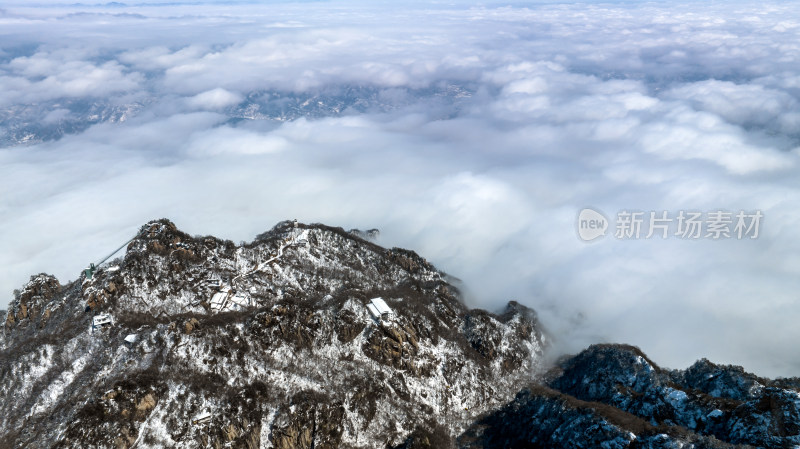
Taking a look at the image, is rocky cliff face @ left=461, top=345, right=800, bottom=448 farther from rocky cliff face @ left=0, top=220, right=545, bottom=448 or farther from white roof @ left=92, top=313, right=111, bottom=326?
white roof @ left=92, top=313, right=111, bottom=326

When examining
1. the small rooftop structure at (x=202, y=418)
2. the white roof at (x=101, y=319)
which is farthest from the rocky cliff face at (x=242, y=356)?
Result: the white roof at (x=101, y=319)

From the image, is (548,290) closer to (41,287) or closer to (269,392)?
(269,392)

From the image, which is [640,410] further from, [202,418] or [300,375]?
[202,418]

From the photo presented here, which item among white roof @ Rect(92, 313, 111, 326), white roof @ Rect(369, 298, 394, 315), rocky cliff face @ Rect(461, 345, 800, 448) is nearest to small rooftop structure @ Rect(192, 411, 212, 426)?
white roof @ Rect(92, 313, 111, 326)

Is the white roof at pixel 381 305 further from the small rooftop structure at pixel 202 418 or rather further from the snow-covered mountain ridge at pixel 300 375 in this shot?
the small rooftop structure at pixel 202 418

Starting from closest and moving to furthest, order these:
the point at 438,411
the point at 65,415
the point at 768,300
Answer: the point at 65,415 → the point at 438,411 → the point at 768,300

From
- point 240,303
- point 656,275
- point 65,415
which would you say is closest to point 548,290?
point 656,275
